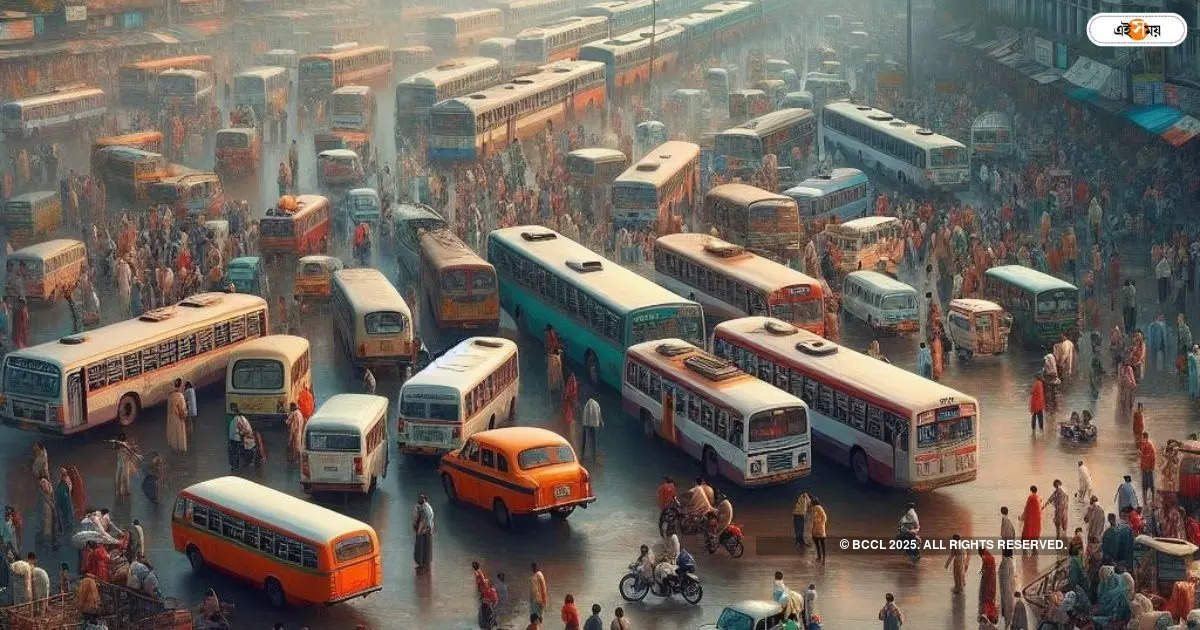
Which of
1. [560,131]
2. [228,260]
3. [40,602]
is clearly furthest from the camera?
[560,131]

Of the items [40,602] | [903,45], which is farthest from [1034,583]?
[903,45]

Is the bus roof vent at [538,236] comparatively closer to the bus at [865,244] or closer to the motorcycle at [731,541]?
the bus at [865,244]

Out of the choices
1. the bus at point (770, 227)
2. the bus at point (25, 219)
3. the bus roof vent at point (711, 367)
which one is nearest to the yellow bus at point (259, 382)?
the bus roof vent at point (711, 367)

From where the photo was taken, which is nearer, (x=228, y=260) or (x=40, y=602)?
(x=40, y=602)

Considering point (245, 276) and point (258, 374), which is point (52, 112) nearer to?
point (245, 276)

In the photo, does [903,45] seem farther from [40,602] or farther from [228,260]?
[40,602]

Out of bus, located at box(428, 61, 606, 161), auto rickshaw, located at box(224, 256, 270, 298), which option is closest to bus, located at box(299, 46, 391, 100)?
bus, located at box(428, 61, 606, 161)

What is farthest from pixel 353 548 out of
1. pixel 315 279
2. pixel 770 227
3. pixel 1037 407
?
pixel 770 227
